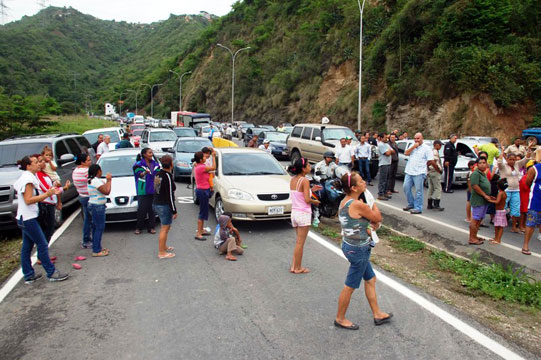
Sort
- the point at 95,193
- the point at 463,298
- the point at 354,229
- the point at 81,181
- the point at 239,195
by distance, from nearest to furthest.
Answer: the point at 354,229 → the point at 463,298 → the point at 95,193 → the point at 81,181 → the point at 239,195

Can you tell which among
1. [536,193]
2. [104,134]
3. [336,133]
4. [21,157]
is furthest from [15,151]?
[336,133]

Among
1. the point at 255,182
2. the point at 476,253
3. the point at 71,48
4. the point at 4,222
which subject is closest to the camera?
the point at 476,253

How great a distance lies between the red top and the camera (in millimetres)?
7930

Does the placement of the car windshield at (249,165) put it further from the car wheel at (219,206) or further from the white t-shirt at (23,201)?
the white t-shirt at (23,201)

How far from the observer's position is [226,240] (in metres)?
6.91

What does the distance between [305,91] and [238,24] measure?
4064 cm

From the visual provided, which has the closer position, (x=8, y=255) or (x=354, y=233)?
(x=354, y=233)

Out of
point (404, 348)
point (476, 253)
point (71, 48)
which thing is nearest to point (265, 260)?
point (404, 348)

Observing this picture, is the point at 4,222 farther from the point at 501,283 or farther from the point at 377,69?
the point at 377,69

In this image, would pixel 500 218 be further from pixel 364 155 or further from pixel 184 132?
pixel 184 132

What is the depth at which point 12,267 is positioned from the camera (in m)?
6.71

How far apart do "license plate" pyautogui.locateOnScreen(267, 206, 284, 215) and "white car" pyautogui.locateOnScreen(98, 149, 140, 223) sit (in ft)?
8.98

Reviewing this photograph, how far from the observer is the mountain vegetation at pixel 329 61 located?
2453cm

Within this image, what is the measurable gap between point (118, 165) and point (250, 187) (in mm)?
3518
